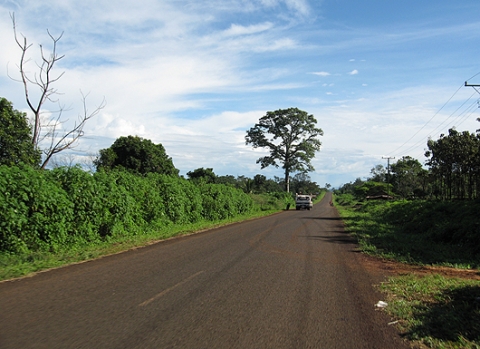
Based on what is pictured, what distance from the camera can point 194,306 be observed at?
6.07 meters

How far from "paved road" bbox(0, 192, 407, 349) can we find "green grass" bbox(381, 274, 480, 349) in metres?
0.35

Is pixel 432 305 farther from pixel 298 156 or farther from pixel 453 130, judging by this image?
pixel 298 156

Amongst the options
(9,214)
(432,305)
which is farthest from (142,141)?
(432,305)

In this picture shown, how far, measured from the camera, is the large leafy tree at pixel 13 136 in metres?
19.8

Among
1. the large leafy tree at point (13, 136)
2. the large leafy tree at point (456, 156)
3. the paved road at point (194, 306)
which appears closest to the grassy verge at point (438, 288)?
the paved road at point (194, 306)

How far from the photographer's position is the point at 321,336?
5016 mm

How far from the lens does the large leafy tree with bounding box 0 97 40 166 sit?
64.9 feet

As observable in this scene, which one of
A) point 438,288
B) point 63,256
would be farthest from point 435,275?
point 63,256

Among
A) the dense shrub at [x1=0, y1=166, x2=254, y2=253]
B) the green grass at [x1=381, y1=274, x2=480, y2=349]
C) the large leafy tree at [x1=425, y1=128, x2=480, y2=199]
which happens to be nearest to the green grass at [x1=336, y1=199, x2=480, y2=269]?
the green grass at [x1=381, y1=274, x2=480, y2=349]

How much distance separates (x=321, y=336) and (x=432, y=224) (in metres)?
16.8

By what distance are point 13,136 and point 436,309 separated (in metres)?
20.8

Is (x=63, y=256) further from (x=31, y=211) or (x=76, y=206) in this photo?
(x=76, y=206)

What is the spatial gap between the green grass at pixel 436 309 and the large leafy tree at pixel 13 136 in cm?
1760

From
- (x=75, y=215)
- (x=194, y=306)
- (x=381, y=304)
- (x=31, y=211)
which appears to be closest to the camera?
(x=194, y=306)
